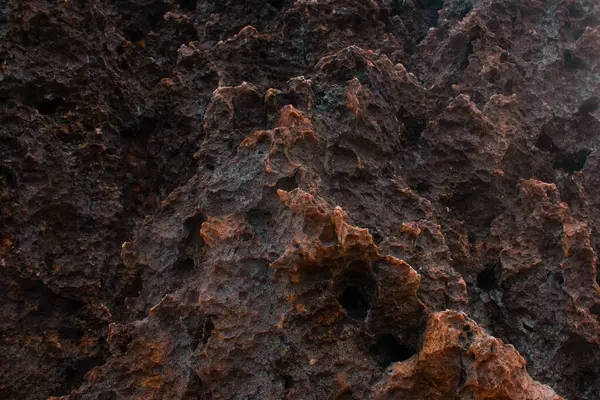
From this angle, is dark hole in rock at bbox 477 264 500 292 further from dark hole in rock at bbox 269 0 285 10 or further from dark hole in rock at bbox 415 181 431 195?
dark hole in rock at bbox 269 0 285 10

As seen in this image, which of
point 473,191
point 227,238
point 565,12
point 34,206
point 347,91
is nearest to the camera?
point 227,238

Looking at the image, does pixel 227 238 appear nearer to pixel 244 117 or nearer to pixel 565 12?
pixel 244 117

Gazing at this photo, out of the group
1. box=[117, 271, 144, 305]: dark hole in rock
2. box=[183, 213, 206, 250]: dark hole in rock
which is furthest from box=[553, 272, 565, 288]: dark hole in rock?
box=[117, 271, 144, 305]: dark hole in rock

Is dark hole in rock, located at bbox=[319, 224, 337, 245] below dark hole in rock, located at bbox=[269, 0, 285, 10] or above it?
below

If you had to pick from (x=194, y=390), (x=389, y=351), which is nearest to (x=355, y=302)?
(x=389, y=351)

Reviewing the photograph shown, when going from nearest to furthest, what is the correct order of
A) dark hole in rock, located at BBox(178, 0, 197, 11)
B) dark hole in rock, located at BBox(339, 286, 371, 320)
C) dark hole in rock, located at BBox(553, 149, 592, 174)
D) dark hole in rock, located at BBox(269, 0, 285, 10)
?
dark hole in rock, located at BBox(339, 286, 371, 320)
dark hole in rock, located at BBox(553, 149, 592, 174)
dark hole in rock, located at BBox(269, 0, 285, 10)
dark hole in rock, located at BBox(178, 0, 197, 11)

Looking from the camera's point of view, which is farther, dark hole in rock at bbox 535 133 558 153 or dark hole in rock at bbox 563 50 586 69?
dark hole in rock at bbox 563 50 586 69

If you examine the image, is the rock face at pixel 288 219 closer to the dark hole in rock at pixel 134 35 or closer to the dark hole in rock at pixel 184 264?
the dark hole in rock at pixel 184 264

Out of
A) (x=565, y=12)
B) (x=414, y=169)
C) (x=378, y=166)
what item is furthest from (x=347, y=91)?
(x=565, y=12)
